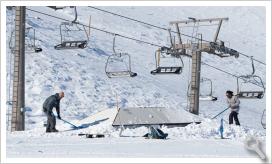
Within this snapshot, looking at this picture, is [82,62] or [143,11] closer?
[82,62]

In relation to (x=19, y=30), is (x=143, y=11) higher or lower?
higher

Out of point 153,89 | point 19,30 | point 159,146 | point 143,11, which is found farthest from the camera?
point 143,11

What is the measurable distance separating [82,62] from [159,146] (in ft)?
126

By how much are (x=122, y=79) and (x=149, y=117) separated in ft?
105

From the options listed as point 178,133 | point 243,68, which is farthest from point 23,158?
point 243,68

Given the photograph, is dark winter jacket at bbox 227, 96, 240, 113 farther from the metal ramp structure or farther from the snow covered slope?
the snow covered slope

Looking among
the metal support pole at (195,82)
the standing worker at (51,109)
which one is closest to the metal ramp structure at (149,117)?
the standing worker at (51,109)

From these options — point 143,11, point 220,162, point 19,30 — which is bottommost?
point 220,162

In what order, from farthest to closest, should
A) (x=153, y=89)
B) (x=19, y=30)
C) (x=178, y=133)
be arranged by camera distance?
(x=153, y=89) → (x=19, y=30) → (x=178, y=133)

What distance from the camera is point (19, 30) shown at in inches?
747

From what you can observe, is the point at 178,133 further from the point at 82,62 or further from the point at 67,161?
the point at 82,62

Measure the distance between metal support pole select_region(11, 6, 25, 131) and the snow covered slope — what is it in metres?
7.77

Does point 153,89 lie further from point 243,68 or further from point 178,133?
point 178,133

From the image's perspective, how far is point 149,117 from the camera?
57.5 ft
